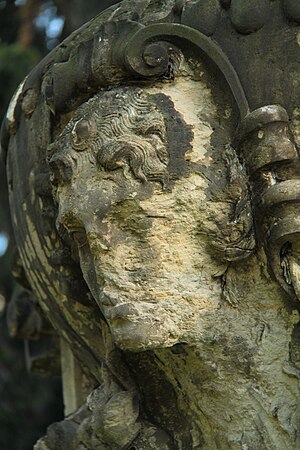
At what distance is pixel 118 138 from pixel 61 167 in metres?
0.12

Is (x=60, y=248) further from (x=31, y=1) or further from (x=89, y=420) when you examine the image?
(x=31, y=1)

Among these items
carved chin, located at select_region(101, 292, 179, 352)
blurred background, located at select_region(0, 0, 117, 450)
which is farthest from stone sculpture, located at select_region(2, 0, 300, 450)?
blurred background, located at select_region(0, 0, 117, 450)

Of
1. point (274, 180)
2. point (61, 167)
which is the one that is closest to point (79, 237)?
point (61, 167)

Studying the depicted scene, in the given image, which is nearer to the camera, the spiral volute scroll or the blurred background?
the spiral volute scroll

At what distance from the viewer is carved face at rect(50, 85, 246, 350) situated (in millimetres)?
1833

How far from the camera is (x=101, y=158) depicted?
184 cm

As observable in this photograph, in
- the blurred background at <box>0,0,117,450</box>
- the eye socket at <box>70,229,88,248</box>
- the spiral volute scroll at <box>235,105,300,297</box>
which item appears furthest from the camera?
the blurred background at <box>0,0,117,450</box>

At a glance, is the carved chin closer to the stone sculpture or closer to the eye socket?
the stone sculpture

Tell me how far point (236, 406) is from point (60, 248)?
0.48 metres

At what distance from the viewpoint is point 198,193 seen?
1.86 m

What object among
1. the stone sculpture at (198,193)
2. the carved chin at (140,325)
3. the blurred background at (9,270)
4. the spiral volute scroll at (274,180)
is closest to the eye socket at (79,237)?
the stone sculpture at (198,193)

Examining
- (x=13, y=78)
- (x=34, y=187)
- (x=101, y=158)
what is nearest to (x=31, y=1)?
(x=13, y=78)

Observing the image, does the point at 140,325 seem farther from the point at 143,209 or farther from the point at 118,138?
the point at 118,138

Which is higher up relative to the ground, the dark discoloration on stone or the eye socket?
the dark discoloration on stone
